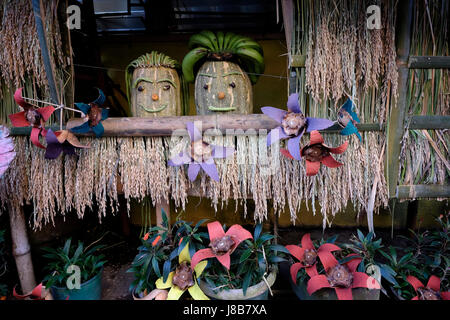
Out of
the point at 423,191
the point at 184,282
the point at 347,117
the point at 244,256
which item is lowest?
the point at 184,282

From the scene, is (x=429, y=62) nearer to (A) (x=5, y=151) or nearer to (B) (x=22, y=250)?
(A) (x=5, y=151)

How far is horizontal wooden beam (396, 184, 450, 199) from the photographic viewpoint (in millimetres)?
1691

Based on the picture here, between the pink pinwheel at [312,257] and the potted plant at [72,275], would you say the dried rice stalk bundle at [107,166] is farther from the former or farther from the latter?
the pink pinwheel at [312,257]

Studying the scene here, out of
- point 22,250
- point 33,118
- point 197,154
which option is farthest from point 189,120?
point 22,250

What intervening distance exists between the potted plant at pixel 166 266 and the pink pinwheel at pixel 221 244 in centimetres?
14

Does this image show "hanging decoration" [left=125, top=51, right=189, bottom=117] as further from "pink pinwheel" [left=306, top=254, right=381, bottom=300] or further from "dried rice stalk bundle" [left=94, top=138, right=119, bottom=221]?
"pink pinwheel" [left=306, top=254, right=381, bottom=300]

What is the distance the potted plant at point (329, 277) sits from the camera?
1.45m

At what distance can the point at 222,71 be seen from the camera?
1.71 meters

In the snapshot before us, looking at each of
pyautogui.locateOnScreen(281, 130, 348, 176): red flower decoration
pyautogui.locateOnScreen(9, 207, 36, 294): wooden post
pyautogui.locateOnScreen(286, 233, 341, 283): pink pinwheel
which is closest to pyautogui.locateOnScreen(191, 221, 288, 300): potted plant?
pyautogui.locateOnScreen(286, 233, 341, 283): pink pinwheel

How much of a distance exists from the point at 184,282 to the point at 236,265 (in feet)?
1.20

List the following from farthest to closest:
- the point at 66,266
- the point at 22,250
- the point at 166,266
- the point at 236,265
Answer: the point at 22,250 → the point at 66,266 → the point at 236,265 → the point at 166,266

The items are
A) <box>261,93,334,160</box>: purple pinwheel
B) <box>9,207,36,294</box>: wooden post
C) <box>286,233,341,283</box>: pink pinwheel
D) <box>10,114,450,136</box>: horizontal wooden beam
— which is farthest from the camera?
<box>9,207,36,294</box>: wooden post

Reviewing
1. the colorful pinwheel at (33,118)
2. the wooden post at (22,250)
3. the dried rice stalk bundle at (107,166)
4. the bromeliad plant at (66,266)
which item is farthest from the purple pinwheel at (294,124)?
the wooden post at (22,250)

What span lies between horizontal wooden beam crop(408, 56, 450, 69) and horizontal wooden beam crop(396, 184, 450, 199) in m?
0.77
